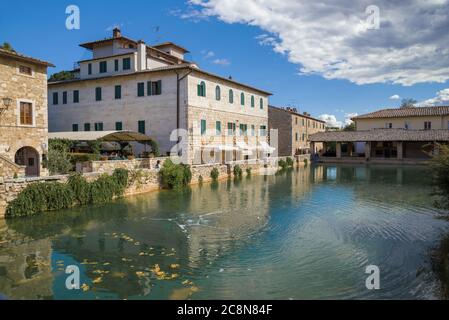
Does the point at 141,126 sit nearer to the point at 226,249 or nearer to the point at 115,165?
the point at 115,165

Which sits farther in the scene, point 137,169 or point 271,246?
point 137,169

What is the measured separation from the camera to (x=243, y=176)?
29391mm

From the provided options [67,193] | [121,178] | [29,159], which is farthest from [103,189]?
Result: [29,159]

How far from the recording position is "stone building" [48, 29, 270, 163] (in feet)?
85.2

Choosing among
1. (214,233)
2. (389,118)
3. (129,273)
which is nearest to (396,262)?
(214,233)

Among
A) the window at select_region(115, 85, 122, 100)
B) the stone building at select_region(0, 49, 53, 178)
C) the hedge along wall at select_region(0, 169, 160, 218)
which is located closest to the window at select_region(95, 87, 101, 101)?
the window at select_region(115, 85, 122, 100)

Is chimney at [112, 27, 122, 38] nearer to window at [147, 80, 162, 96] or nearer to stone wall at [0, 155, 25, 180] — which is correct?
window at [147, 80, 162, 96]

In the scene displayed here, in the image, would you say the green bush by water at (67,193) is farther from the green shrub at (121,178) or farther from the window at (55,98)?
the window at (55,98)

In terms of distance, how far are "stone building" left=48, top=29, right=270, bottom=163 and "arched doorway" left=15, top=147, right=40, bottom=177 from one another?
8990 mm

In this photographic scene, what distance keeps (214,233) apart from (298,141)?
39.7m

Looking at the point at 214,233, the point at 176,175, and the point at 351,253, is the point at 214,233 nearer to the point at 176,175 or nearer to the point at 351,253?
the point at 351,253

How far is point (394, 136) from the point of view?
41938 mm
